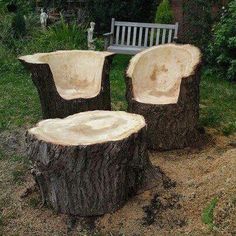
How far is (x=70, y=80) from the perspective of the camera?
6.18 metres

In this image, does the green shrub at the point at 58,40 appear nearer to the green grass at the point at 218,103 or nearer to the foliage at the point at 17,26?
the foliage at the point at 17,26

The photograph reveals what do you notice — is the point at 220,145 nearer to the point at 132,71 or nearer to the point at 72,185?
the point at 132,71

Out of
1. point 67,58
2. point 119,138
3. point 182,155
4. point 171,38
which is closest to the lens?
point 119,138

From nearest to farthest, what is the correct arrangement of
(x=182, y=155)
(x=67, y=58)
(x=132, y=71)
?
1. (x=182, y=155)
2. (x=132, y=71)
3. (x=67, y=58)

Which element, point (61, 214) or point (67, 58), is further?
point (67, 58)

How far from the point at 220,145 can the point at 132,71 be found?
137 cm

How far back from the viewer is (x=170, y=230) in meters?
3.96

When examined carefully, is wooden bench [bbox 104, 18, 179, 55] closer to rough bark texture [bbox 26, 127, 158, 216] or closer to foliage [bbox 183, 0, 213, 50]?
foliage [bbox 183, 0, 213, 50]

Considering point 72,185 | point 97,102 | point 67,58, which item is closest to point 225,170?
point 72,185

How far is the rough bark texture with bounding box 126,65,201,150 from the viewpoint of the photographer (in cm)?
534

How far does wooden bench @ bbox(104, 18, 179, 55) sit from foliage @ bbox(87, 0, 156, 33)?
1.21 m

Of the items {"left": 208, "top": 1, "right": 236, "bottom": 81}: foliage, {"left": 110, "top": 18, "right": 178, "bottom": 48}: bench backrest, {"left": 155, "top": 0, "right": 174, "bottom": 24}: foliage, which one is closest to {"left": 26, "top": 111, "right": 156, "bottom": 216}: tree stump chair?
{"left": 208, "top": 1, "right": 236, "bottom": 81}: foliage

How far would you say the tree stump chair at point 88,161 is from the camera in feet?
12.7

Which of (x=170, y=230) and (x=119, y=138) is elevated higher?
(x=119, y=138)
